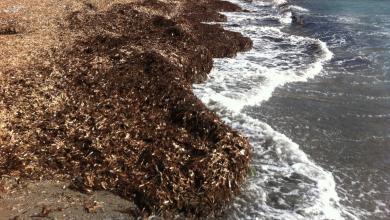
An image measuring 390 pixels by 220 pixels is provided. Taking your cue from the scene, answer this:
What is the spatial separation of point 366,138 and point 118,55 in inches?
352

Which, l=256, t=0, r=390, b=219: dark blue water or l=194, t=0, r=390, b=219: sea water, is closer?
l=194, t=0, r=390, b=219: sea water

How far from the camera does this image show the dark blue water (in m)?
9.93

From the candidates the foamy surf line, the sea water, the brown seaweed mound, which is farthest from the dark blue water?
the brown seaweed mound

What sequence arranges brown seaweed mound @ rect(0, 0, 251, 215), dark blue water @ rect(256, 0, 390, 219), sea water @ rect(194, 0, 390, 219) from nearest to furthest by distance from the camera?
1. brown seaweed mound @ rect(0, 0, 251, 215)
2. sea water @ rect(194, 0, 390, 219)
3. dark blue water @ rect(256, 0, 390, 219)

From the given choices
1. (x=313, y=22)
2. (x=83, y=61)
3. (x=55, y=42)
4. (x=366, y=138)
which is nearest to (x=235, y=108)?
(x=366, y=138)

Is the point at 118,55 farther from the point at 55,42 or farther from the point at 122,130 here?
the point at 122,130

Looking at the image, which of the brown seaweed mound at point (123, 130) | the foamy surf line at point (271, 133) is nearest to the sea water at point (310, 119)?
the foamy surf line at point (271, 133)

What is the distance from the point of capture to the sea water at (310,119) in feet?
30.6

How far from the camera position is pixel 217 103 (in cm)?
1437

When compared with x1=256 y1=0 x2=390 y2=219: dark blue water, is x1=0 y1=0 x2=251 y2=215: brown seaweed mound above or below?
above

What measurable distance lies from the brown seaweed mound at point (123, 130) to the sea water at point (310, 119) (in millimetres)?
953

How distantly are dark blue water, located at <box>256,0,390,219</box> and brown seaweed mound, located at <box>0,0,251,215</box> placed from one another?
260 cm

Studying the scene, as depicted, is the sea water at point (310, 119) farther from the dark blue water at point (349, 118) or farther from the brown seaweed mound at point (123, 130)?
the brown seaweed mound at point (123, 130)

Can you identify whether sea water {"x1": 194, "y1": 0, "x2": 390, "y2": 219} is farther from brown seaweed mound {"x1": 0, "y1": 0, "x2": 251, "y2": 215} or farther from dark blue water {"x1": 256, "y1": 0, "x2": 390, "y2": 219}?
brown seaweed mound {"x1": 0, "y1": 0, "x2": 251, "y2": 215}
